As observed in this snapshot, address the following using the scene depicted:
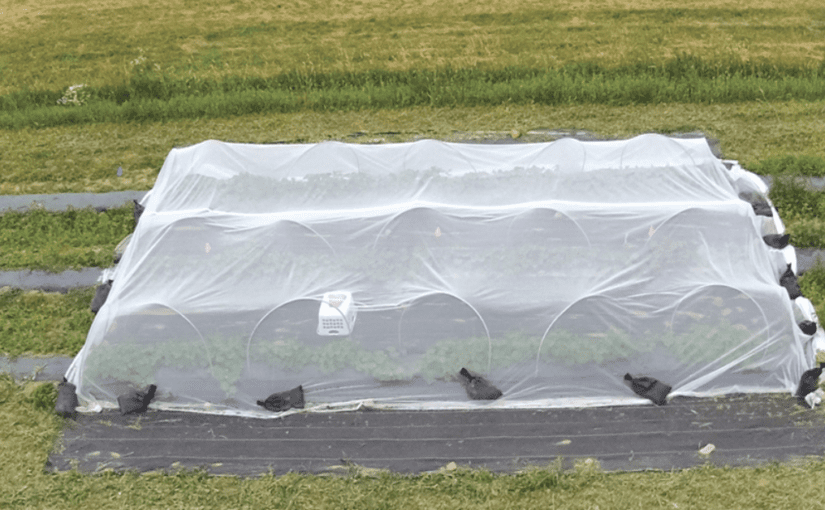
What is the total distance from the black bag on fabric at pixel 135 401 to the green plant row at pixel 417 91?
8161 millimetres

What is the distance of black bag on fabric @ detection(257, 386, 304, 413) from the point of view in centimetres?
901

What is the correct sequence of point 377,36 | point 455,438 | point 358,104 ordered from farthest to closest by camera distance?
point 377,36, point 358,104, point 455,438

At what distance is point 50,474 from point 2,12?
18.5 metres

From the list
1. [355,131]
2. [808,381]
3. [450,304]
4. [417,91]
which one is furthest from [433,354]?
[417,91]

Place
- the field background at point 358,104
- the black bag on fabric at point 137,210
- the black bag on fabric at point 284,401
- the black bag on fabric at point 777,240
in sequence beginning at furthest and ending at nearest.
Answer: the black bag on fabric at point 137,210 < the black bag on fabric at point 777,240 < the black bag on fabric at point 284,401 < the field background at point 358,104

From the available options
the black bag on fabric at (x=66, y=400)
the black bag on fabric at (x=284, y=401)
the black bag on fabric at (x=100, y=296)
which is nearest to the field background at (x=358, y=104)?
the black bag on fabric at (x=66, y=400)

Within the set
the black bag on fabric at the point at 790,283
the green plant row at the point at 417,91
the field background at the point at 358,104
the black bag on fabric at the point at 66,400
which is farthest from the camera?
the green plant row at the point at 417,91

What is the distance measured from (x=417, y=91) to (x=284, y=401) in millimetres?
8868

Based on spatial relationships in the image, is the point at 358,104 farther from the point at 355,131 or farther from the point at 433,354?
the point at 433,354

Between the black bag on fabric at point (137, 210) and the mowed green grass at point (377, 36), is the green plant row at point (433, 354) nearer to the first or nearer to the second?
the black bag on fabric at point (137, 210)

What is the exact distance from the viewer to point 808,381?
8781 millimetres

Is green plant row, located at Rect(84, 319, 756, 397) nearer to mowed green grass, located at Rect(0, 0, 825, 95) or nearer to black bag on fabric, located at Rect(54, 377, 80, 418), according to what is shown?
black bag on fabric, located at Rect(54, 377, 80, 418)

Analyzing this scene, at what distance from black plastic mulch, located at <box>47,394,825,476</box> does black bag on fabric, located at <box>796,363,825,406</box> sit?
0.17 metres

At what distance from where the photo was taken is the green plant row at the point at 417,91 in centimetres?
1533
